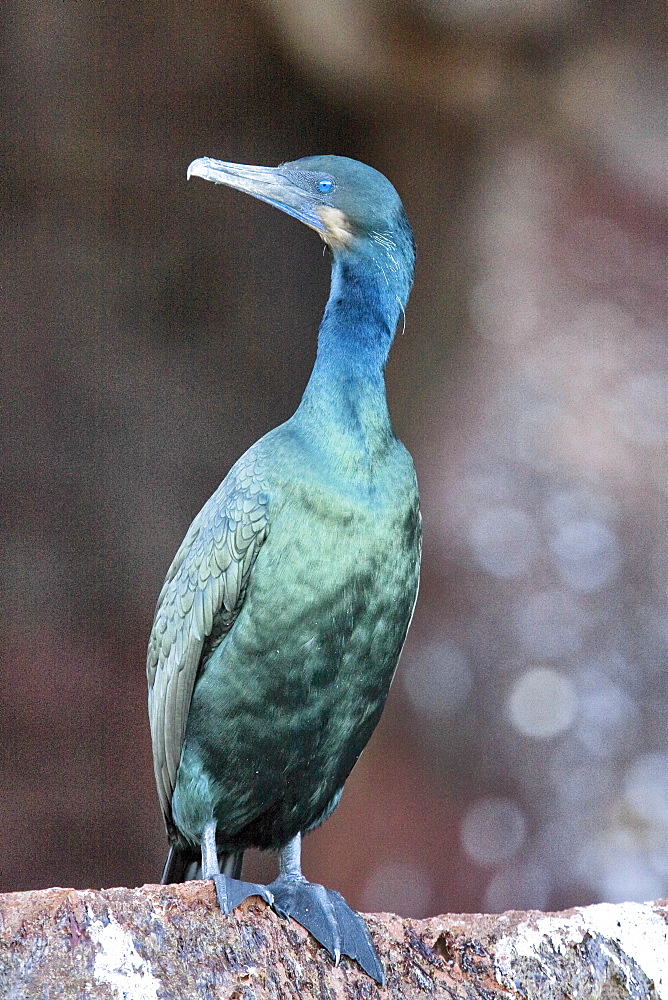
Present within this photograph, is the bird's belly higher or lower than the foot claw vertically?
higher

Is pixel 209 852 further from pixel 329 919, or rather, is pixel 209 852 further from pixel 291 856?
pixel 329 919

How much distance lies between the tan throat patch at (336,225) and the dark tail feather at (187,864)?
5.79ft

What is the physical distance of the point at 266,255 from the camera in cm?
579

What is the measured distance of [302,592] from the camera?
2.91 meters

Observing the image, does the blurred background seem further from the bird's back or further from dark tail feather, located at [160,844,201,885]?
the bird's back

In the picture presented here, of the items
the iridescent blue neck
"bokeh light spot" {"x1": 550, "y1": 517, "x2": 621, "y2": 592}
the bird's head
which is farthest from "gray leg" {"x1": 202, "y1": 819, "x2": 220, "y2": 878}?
"bokeh light spot" {"x1": 550, "y1": 517, "x2": 621, "y2": 592}

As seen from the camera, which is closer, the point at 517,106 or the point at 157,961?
the point at 157,961

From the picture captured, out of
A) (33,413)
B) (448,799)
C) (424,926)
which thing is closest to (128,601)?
(33,413)

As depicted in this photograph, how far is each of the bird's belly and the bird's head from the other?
0.82 m

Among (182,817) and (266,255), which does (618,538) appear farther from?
(182,817)

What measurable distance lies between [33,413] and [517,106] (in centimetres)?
271

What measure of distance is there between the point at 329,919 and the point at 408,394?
332 centimetres

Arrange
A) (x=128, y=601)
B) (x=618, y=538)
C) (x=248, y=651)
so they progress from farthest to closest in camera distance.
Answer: (x=128, y=601), (x=618, y=538), (x=248, y=651)

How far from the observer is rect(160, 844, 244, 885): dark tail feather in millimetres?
3328
